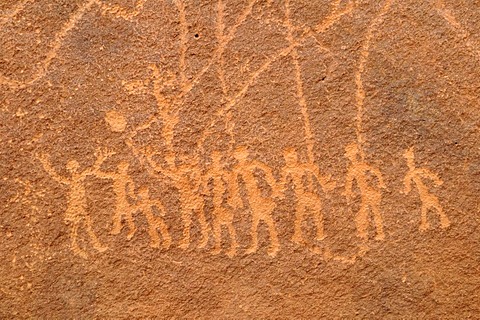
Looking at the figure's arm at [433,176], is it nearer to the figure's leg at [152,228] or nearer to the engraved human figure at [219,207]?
the engraved human figure at [219,207]

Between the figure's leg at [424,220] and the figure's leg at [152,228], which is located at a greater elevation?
the figure's leg at [152,228]

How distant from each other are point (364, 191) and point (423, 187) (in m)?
0.12

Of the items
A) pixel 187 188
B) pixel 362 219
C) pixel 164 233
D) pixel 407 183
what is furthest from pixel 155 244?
pixel 407 183

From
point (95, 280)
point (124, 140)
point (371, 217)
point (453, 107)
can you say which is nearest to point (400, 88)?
point (453, 107)

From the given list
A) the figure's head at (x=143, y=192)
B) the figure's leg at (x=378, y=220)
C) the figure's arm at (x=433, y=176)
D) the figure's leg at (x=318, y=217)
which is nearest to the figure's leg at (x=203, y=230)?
the figure's head at (x=143, y=192)

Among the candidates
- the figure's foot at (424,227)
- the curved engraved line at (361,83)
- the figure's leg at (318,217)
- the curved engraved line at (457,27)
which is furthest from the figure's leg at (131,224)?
the curved engraved line at (457,27)

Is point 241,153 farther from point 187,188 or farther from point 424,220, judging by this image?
point 424,220

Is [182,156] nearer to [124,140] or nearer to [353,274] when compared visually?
[124,140]

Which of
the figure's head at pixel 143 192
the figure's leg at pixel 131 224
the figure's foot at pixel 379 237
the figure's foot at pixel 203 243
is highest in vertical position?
the figure's head at pixel 143 192

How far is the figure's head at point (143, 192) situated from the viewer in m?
1.18

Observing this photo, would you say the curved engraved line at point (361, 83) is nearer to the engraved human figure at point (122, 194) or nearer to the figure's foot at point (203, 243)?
the figure's foot at point (203, 243)

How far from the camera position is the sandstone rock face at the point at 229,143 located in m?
1.17

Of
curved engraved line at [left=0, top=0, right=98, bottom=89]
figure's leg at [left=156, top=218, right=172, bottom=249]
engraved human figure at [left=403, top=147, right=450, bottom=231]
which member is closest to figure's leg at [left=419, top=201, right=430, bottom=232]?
engraved human figure at [left=403, top=147, right=450, bottom=231]

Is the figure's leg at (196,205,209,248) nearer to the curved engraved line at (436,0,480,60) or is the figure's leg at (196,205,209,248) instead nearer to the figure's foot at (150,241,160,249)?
the figure's foot at (150,241,160,249)
